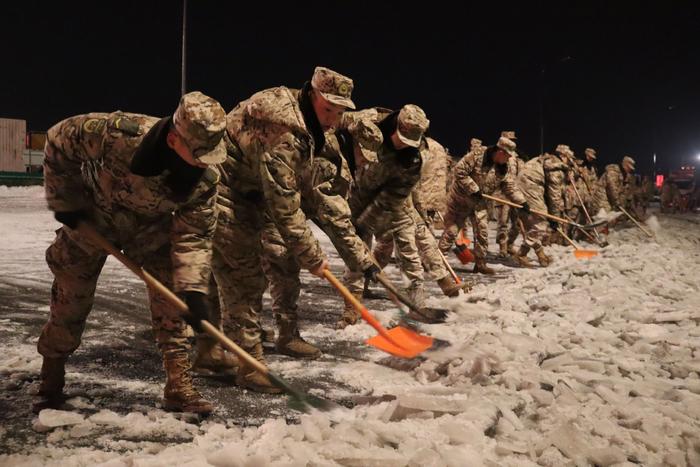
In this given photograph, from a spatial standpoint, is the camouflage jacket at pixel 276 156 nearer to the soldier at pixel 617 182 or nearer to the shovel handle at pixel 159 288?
the shovel handle at pixel 159 288

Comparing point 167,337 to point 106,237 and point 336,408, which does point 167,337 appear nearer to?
point 106,237

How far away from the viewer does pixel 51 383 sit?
3686 millimetres

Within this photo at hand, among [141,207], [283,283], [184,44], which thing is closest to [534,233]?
[283,283]

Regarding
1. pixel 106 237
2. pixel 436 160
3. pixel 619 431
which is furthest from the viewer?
pixel 436 160

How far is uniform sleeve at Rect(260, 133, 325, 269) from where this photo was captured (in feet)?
12.6

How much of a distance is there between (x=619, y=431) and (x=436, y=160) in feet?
19.6

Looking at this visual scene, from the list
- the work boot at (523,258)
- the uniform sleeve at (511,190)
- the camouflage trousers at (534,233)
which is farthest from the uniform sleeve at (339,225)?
the camouflage trousers at (534,233)

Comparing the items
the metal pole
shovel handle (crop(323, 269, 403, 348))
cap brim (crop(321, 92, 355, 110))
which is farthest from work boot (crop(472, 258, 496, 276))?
the metal pole

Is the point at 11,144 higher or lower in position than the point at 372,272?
lower

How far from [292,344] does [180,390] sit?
146 centimetres

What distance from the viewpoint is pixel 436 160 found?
29.0 feet

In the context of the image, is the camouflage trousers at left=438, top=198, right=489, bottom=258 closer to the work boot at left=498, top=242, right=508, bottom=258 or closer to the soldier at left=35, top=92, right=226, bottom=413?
the work boot at left=498, top=242, right=508, bottom=258

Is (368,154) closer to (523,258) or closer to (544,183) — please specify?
(523,258)

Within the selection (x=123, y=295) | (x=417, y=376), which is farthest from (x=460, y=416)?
(x=123, y=295)
